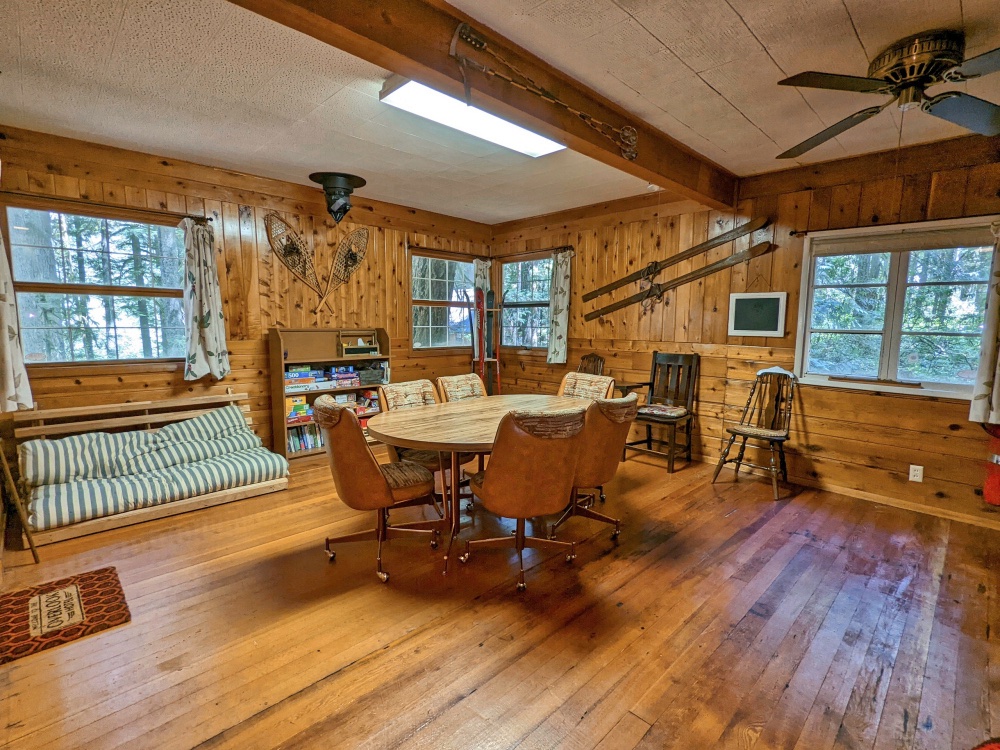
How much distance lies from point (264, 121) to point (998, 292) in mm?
4552

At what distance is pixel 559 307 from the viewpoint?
5289 millimetres

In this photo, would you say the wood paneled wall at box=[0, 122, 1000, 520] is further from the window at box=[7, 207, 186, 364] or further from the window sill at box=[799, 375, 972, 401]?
the window at box=[7, 207, 186, 364]

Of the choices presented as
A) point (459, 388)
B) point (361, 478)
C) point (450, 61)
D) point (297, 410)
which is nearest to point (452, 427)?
point (361, 478)

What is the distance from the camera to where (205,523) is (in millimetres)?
3039

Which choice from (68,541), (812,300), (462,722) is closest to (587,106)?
(812,300)

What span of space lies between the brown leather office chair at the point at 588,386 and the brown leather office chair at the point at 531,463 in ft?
4.33

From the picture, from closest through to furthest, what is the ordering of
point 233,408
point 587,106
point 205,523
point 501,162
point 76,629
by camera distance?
point 76,629 < point 587,106 < point 205,523 < point 501,162 < point 233,408

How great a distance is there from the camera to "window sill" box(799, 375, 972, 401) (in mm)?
3119

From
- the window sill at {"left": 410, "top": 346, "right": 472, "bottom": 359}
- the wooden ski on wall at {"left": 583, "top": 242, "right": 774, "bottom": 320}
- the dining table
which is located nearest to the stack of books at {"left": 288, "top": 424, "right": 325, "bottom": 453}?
the window sill at {"left": 410, "top": 346, "right": 472, "bottom": 359}

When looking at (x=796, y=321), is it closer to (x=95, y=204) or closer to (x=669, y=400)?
(x=669, y=400)

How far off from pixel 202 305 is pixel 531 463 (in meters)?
3.12

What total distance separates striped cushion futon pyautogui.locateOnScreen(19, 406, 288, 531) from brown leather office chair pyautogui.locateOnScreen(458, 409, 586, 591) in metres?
2.16

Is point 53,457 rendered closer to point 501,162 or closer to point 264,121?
point 264,121

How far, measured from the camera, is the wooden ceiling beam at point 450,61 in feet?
5.08
